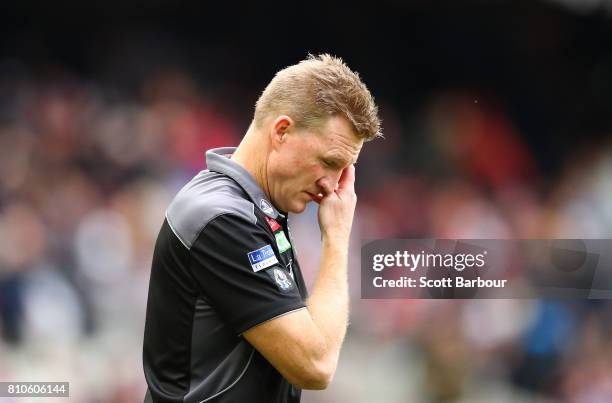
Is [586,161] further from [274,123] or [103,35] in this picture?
[274,123]

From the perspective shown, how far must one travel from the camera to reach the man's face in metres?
1.99

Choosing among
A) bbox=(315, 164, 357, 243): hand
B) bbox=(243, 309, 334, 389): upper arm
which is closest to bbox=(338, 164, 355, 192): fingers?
bbox=(315, 164, 357, 243): hand

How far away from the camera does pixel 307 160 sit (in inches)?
79.1

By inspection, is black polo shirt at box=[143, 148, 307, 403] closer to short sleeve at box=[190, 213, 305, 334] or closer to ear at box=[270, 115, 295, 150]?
short sleeve at box=[190, 213, 305, 334]

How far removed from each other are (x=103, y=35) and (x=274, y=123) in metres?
3.32

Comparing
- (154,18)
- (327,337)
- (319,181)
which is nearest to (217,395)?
(327,337)

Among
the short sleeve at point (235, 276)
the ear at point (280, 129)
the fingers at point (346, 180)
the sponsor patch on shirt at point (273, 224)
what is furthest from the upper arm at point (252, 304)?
the fingers at point (346, 180)

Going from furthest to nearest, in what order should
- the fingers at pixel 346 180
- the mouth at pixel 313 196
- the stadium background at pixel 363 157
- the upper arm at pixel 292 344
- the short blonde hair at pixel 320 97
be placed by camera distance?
the stadium background at pixel 363 157
the fingers at pixel 346 180
the mouth at pixel 313 196
the short blonde hair at pixel 320 97
the upper arm at pixel 292 344

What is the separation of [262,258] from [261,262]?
11 mm

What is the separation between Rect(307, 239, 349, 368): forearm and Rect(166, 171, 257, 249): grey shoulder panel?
23 centimetres

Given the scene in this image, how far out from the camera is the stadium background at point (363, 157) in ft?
15.9

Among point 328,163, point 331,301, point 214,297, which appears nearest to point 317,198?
point 328,163

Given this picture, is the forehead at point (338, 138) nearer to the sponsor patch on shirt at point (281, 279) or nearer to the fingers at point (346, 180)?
the fingers at point (346, 180)

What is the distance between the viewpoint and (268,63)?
16.5 ft
